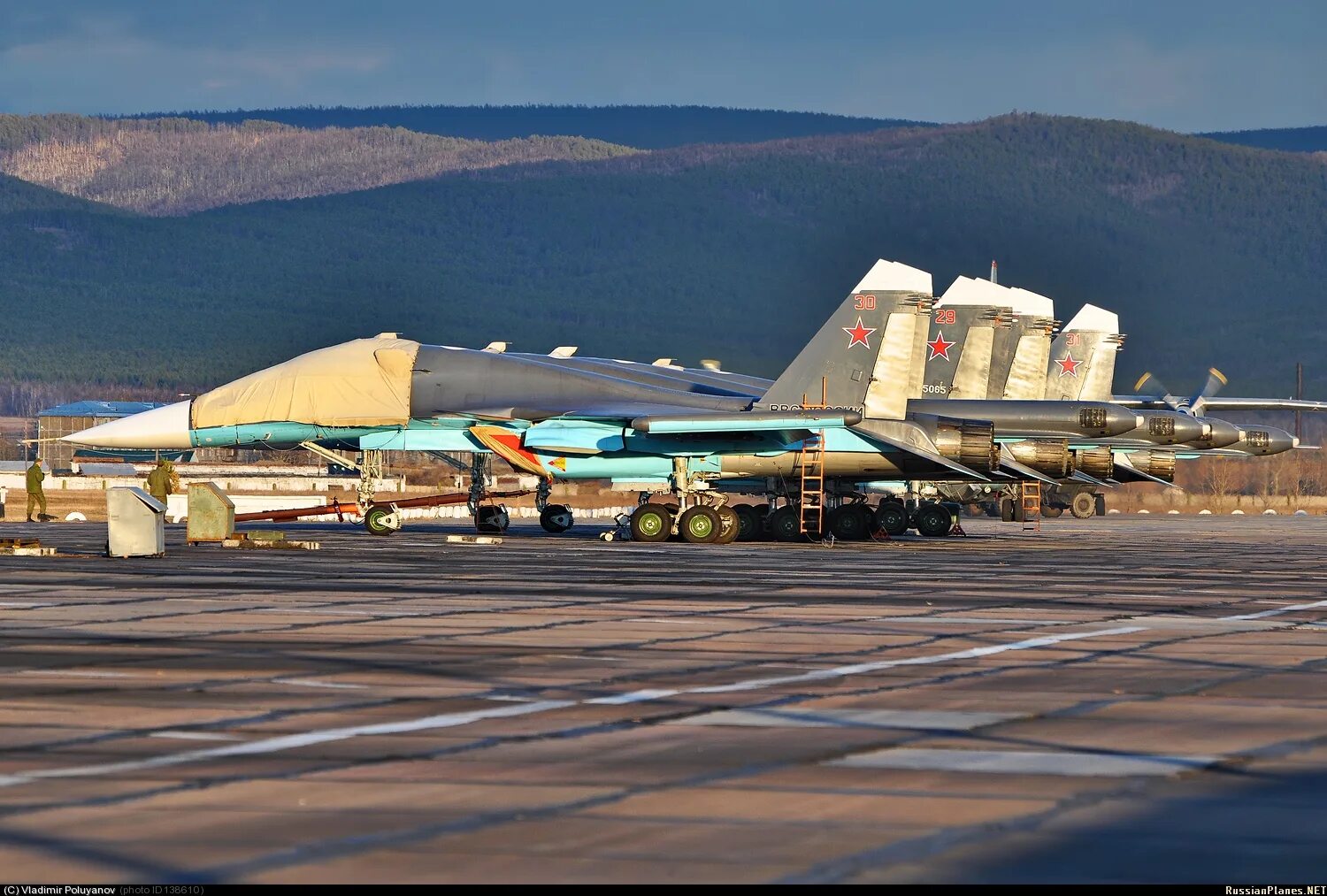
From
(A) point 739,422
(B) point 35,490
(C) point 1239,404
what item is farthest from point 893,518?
(B) point 35,490

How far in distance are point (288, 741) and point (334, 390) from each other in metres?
27.9

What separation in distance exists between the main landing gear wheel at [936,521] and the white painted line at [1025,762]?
3343 centimetres

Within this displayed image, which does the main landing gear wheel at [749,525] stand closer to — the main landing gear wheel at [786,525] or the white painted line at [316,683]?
the main landing gear wheel at [786,525]

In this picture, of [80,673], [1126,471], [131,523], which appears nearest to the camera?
[80,673]

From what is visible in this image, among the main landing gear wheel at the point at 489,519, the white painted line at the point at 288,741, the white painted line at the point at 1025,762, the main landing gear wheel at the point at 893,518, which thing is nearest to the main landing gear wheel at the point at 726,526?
the main landing gear wheel at the point at 489,519

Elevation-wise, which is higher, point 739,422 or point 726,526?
point 739,422

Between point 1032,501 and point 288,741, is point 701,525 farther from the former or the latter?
point 288,741

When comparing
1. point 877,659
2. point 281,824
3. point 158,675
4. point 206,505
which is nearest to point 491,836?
point 281,824

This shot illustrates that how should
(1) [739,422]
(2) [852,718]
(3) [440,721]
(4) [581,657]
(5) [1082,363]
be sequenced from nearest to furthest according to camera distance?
(3) [440,721] → (2) [852,718] → (4) [581,657] → (1) [739,422] → (5) [1082,363]

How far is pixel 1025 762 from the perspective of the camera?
942 centimetres

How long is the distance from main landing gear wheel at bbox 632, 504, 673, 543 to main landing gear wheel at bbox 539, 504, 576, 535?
4500 mm

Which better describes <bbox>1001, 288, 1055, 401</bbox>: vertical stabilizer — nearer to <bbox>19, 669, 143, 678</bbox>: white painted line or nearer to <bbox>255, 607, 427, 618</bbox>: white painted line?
<bbox>255, 607, 427, 618</bbox>: white painted line

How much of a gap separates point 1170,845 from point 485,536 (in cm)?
2876

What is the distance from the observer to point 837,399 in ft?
118
